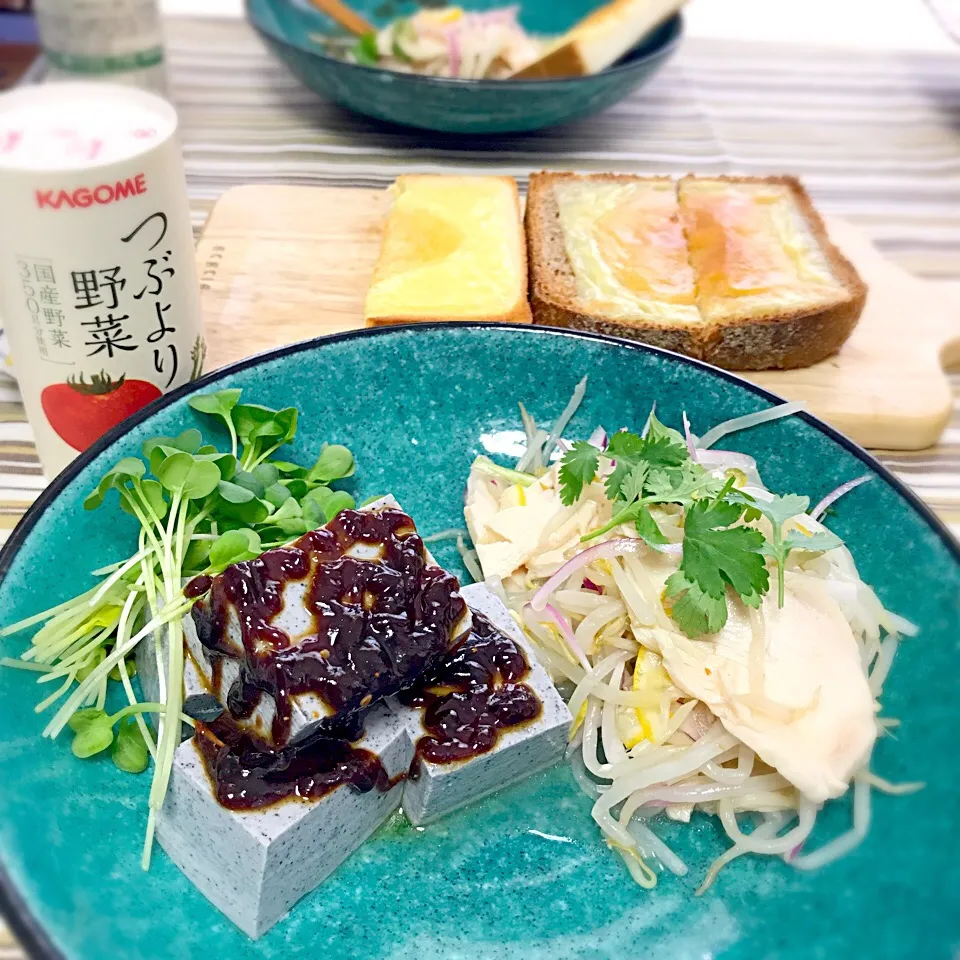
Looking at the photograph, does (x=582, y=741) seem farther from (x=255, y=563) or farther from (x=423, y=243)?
(x=423, y=243)

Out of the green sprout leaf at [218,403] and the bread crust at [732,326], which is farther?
the bread crust at [732,326]

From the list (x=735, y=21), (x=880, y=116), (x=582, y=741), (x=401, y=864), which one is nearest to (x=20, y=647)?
(x=401, y=864)

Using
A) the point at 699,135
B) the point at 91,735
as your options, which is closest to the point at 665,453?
the point at 91,735

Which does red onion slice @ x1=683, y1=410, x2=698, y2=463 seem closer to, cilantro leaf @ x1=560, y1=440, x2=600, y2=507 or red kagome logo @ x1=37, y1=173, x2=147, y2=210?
cilantro leaf @ x1=560, y1=440, x2=600, y2=507

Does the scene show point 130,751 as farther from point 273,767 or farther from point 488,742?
point 488,742

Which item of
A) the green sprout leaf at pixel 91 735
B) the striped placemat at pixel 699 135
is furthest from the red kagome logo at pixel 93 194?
the striped placemat at pixel 699 135

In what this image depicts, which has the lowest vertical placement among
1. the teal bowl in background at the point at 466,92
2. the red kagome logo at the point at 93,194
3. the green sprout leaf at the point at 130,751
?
the green sprout leaf at the point at 130,751

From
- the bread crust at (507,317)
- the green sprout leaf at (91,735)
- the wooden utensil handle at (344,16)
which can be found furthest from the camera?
the wooden utensil handle at (344,16)

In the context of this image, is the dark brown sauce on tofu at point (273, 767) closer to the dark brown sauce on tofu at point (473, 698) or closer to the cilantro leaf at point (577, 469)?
the dark brown sauce on tofu at point (473, 698)
